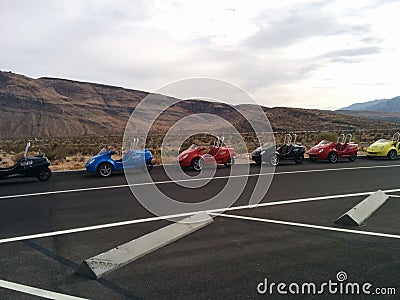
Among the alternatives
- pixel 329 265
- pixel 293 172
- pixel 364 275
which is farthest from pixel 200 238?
pixel 293 172

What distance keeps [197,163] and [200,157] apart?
0.29m

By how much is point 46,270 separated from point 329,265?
411 cm

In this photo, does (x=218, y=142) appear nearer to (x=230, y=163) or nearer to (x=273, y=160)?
(x=230, y=163)

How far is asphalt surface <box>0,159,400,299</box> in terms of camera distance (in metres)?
5.07

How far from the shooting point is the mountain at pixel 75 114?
79438 millimetres

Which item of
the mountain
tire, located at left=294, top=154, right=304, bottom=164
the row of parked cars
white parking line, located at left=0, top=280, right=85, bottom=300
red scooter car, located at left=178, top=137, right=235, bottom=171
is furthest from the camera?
the mountain

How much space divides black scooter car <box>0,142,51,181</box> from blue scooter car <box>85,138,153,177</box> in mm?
1657

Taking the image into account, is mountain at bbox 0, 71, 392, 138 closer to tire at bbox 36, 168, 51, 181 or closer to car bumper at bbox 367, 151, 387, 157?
car bumper at bbox 367, 151, 387, 157

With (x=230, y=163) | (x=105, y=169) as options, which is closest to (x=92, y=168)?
(x=105, y=169)

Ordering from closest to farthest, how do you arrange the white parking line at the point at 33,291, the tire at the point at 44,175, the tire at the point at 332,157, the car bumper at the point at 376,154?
1. the white parking line at the point at 33,291
2. the tire at the point at 44,175
3. the tire at the point at 332,157
4. the car bumper at the point at 376,154

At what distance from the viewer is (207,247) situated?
6.53 metres

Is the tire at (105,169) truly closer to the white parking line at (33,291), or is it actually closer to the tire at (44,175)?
the tire at (44,175)

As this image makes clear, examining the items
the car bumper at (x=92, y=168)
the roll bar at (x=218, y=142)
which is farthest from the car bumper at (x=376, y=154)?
the car bumper at (x=92, y=168)
